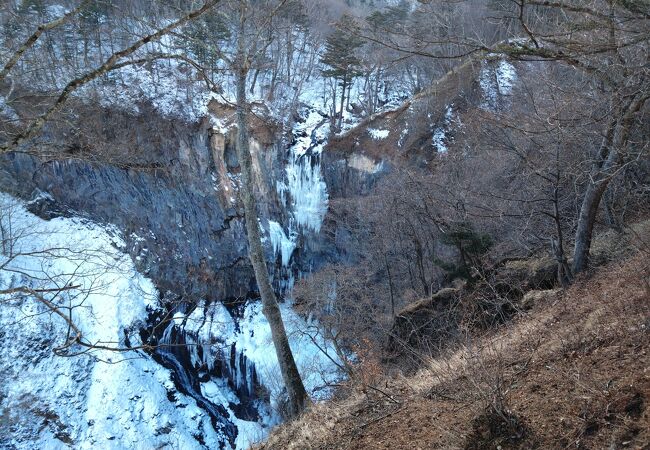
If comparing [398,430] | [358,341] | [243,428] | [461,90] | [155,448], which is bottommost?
[243,428]

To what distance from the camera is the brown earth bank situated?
2.12 m

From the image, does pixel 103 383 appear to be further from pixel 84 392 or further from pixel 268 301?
pixel 268 301

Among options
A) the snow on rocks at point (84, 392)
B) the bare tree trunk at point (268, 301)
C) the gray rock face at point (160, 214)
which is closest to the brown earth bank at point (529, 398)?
the bare tree trunk at point (268, 301)

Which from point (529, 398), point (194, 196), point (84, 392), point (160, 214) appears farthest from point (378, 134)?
point (529, 398)

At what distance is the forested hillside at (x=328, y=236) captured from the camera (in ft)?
9.37

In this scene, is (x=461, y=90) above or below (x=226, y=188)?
above

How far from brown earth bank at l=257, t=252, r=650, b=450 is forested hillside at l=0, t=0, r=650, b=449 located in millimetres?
24

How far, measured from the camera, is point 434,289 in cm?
1317

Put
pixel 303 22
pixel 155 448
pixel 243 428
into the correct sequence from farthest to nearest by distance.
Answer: pixel 303 22, pixel 243 428, pixel 155 448

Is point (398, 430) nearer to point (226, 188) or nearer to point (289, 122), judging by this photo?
point (226, 188)

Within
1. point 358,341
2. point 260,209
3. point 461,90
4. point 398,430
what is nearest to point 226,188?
point 260,209

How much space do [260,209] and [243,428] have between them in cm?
890

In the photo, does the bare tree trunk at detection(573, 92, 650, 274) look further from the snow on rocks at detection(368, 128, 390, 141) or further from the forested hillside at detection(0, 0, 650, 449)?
the snow on rocks at detection(368, 128, 390, 141)

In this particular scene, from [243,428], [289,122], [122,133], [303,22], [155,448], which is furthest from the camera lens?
[303,22]
